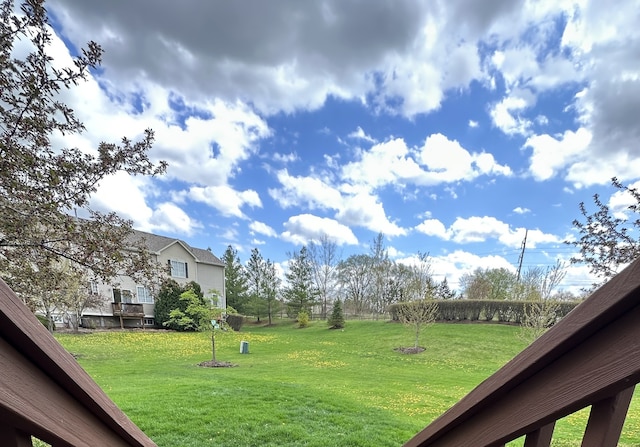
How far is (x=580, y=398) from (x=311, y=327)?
29954 mm

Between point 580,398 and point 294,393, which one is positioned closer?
point 580,398

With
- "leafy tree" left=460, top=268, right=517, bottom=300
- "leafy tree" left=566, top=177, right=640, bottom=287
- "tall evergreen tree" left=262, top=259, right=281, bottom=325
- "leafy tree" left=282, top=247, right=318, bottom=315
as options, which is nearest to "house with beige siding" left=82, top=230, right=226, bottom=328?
Result: "tall evergreen tree" left=262, top=259, right=281, bottom=325

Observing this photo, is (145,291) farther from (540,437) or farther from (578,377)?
(578,377)

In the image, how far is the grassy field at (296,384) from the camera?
456 centimetres

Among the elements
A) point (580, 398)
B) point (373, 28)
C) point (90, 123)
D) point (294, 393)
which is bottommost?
point (294, 393)

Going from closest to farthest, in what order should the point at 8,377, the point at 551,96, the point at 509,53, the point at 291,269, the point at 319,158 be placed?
the point at 8,377, the point at 551,96, the point at 509,53, the point at 319,158, the point at 291,269

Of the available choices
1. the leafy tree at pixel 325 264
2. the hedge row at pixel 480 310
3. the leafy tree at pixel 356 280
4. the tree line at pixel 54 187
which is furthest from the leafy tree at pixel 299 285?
the tree line at pixel 54 187

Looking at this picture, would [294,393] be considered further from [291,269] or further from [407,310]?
[291,269]

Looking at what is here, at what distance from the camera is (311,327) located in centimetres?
2914

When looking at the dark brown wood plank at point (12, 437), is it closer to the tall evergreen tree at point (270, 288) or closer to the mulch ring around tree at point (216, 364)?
the mulch ring around tree at point (216, 364)

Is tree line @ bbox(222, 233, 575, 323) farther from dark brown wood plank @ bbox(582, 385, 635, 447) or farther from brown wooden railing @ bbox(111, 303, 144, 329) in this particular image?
dark brown wood plank @ bbox(582, 385, 635, 447)

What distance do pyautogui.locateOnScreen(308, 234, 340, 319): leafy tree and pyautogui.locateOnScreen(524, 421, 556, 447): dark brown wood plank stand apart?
115 ft

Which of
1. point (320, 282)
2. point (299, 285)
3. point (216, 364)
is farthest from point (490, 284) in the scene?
point (216, 364)

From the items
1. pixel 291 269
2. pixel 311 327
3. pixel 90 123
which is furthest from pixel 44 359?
pixel 291 269
